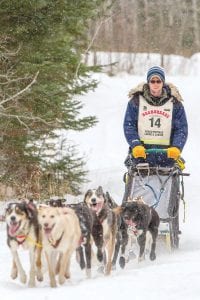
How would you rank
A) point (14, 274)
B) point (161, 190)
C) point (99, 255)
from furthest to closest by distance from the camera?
point (161, 190)
point (99, 255)
point (14, 274)

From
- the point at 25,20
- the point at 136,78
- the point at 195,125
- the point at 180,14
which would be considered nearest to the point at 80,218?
the point at 25,20

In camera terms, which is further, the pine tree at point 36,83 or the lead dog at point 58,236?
the pine tree at point 36,83

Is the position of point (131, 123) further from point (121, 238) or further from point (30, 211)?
point (30, 211)

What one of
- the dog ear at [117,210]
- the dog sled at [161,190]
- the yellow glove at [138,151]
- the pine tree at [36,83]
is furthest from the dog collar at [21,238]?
the pine tree at [36,83]

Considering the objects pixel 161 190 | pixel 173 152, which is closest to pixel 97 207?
pixel 161 190

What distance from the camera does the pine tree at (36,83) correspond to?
8844 millimetres

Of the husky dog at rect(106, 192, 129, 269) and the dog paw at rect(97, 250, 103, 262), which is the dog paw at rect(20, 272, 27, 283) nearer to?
the dog paw at rect(97, 250, 103, 262)

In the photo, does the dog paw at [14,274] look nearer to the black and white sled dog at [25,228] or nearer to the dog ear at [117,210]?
the black and white sled dog at [25,228]

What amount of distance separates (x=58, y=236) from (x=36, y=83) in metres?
4.46

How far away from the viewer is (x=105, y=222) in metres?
5.93

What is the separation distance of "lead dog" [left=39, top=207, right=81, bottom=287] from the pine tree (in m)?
3.28

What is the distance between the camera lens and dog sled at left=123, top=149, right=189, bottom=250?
712 centimetres

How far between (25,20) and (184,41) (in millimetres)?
25693

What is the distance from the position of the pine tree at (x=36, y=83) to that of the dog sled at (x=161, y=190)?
1.68 meters
